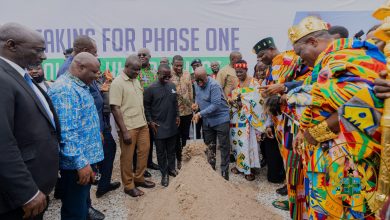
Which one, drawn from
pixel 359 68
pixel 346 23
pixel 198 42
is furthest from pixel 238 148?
pixel 346 23

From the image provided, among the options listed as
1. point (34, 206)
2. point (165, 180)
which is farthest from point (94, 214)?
point (34, 206)

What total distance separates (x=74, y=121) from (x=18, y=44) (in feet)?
2.41

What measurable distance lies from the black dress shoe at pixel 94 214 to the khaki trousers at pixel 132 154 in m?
0.72

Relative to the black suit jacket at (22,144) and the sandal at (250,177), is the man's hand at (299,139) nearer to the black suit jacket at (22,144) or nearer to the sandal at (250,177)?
the black suit jacket at (22,144)

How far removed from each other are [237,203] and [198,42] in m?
4.62

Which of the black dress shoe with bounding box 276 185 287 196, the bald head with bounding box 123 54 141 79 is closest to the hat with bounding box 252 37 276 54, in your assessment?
the bald head with bounding box 123 54 141 79

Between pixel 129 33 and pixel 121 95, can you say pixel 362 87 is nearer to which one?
pixel 121 95

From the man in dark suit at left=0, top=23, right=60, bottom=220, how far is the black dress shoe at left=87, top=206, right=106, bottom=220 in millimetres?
1828

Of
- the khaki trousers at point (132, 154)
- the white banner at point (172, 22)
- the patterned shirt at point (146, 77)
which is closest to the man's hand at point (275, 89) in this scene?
the khaki trousers at point (132, 154)

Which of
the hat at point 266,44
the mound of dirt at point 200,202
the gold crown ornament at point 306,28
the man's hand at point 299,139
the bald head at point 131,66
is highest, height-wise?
the hat at point 266,44

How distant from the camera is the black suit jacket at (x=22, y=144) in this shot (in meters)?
1.89

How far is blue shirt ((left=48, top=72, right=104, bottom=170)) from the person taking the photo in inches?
103

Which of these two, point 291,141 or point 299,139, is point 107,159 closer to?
point 291,141

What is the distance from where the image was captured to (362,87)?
6.23 feet
